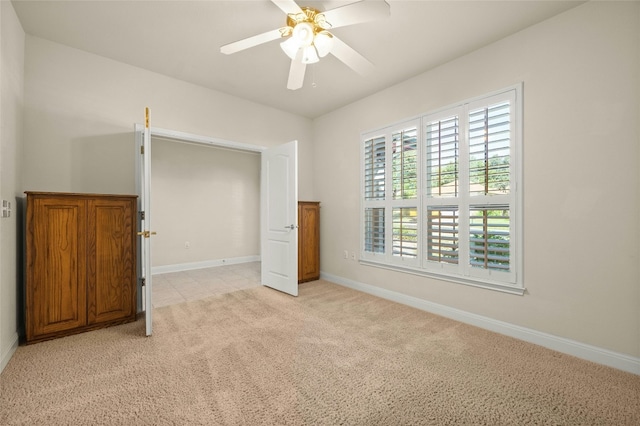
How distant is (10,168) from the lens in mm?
2180

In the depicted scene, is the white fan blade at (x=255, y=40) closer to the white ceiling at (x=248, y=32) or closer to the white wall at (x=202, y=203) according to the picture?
the white ceiling at (x=248, y=32)

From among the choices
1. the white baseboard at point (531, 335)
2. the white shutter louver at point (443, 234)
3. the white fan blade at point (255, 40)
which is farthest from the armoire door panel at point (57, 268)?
the white shutter louver at point (443, 234)

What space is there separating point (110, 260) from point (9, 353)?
2.99 feet

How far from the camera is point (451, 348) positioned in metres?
Answer: 2.30

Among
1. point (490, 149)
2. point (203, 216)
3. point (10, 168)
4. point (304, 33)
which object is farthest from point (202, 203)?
point (490, 149)

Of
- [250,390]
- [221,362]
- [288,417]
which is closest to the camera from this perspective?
[288,417]

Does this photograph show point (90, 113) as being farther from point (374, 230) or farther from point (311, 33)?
point (374, 230)

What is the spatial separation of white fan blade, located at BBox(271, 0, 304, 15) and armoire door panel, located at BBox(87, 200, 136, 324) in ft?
7.71

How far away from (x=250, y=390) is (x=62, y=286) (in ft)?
6.67

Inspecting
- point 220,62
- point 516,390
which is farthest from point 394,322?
point 220,62

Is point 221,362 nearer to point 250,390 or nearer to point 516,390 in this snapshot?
point 250,390

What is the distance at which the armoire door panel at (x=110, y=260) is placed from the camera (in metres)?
2.59

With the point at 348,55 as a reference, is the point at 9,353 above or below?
below

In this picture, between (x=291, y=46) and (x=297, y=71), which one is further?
(x=297, y=71)
